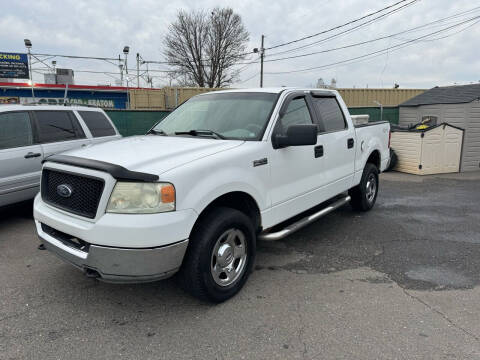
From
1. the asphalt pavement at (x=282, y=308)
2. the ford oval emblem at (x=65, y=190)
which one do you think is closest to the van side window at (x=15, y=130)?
the asphalt pavement at (x=282, y=308)

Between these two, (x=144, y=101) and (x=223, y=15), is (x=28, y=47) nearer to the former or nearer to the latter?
(x=144, y=101)

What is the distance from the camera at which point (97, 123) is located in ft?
20.6

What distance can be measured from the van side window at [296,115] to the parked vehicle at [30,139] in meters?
3.74

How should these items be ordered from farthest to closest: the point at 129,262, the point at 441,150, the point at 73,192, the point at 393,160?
the point at 393,160, the point at 441,150, the point at 73,192, the point at 129,262

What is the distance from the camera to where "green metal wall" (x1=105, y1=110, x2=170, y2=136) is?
10359 millimetres

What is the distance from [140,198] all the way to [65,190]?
0.74m

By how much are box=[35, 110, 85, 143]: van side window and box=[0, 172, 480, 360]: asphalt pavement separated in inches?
64.0

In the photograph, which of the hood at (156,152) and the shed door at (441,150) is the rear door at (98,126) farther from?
the shed door at (441,150)

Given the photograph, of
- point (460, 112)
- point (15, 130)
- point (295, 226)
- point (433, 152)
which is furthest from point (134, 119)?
point (460, 112)

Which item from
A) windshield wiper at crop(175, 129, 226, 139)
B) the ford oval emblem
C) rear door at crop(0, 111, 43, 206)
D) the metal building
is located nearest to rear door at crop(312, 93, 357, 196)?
windshield wiper at crop(175, 129, 226, 139)

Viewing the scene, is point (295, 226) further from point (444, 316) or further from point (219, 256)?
point (444, 316)

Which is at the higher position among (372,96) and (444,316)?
(372,96)

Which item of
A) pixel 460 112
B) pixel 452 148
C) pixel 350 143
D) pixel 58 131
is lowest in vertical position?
pixel 452 148

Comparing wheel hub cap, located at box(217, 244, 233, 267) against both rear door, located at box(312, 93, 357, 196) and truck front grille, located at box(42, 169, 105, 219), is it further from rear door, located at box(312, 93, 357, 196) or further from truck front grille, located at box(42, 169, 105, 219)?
rear door, located at box(312, 93, 357, 196)
